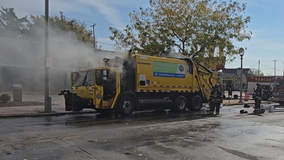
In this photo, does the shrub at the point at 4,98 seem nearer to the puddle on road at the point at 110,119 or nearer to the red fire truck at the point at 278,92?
Answer: the puddle on road at the point at 110,119

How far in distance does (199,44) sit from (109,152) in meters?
15.3

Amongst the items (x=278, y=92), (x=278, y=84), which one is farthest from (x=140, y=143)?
(x=278, y=84)

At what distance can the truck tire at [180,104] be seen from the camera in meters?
14.7

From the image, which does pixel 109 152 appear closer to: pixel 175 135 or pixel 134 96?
A: pixel 175 135

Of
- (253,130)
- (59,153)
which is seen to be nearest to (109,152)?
(59,153)

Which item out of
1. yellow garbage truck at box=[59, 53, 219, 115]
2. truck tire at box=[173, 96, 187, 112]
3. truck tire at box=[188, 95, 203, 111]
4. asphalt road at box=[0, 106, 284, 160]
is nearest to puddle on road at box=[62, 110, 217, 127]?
yellow garbage truck at box=[59, 53, 219, 115]

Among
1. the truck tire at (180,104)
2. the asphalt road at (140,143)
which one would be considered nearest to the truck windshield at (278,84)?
the truck tire at (180,104)

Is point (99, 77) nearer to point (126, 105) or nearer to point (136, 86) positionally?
point (126, 105)

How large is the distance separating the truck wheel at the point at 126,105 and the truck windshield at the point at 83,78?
4.93 ft

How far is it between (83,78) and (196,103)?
682cm

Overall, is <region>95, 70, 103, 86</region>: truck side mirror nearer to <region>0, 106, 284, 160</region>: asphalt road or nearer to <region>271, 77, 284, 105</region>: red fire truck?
<region>0, 106, 284, 160</region>: asphalt road

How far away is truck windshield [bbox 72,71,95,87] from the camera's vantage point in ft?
39.4

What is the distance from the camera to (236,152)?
233 inches

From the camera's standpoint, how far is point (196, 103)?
15.8m
